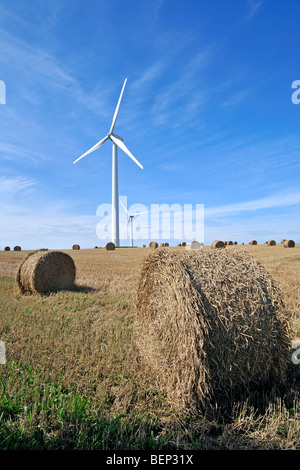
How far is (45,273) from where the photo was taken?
11727 mm

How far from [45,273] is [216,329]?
30.0ft

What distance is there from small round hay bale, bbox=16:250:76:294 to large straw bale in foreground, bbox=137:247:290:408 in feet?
25.3

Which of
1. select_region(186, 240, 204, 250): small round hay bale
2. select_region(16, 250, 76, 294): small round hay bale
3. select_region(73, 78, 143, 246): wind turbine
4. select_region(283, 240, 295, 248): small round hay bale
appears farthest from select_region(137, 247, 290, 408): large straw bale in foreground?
select_region(283, 240, 295, 248): small round hay bale

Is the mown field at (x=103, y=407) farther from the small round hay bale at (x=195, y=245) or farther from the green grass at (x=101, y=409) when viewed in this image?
the small round hay bale at (x=195, y=245)

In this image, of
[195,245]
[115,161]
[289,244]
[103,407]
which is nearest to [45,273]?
[103,407]

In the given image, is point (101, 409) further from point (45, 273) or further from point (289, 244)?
point (289, 244)

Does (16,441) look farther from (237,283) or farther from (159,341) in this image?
(237,283)

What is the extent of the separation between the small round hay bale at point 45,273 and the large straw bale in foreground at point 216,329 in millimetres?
7718

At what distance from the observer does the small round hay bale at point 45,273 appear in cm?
1155

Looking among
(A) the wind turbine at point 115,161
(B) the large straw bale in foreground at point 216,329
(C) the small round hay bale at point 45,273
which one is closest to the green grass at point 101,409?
(B) the large straw bale in foreground at point 216,329

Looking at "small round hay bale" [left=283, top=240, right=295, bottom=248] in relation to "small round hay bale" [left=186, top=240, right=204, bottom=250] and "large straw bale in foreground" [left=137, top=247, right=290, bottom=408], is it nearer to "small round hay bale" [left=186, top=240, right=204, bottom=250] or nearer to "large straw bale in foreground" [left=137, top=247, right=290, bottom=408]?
"small round hay bale" [left=186, top=240, right=204, bottom=250]

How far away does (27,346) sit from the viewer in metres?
5.64

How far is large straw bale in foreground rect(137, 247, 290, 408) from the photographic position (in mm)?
Answer: 4012

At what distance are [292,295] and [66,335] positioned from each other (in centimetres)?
683
